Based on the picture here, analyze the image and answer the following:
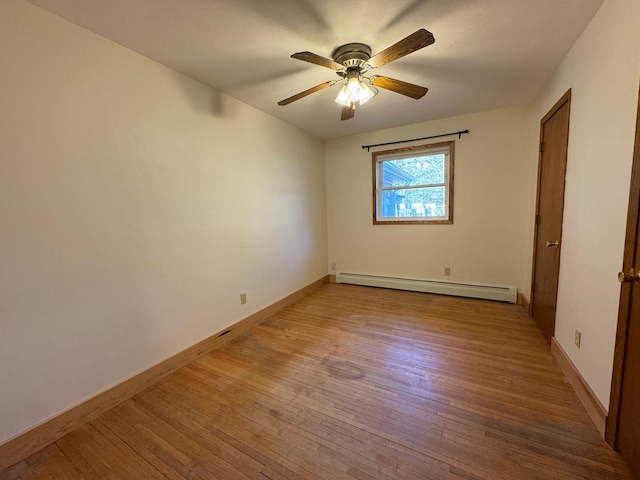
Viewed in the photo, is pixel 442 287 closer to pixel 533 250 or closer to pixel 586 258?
pixel 533 250

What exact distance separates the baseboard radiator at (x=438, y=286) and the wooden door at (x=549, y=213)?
470 millimetres

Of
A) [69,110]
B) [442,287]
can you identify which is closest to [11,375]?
[69,110]

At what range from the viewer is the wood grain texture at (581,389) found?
4.56 ft

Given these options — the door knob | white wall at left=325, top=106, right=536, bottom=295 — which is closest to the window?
white wall at left=325, top=106, right=536, bottom=295

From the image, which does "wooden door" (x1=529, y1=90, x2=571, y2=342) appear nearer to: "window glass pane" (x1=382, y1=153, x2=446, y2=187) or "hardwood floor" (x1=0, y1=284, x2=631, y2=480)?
"hardwood floor" (x1=0, y1=284, x2=631, y2=480)

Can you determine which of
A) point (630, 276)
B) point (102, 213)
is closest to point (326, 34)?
point (102, 213)

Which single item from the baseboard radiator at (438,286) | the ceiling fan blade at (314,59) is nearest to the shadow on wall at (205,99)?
the ceiling fan blade at (314,59)

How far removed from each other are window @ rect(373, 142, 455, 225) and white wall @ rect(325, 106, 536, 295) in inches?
4.0

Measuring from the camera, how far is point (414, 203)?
378 centimetres

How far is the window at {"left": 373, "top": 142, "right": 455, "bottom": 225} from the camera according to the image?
3.52 metres

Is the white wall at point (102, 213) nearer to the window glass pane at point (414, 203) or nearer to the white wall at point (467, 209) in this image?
the white wall at point (467, 209)

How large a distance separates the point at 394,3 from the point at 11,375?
286 centimetres

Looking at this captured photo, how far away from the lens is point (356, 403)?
5.45 feet

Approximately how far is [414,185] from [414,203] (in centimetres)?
26
